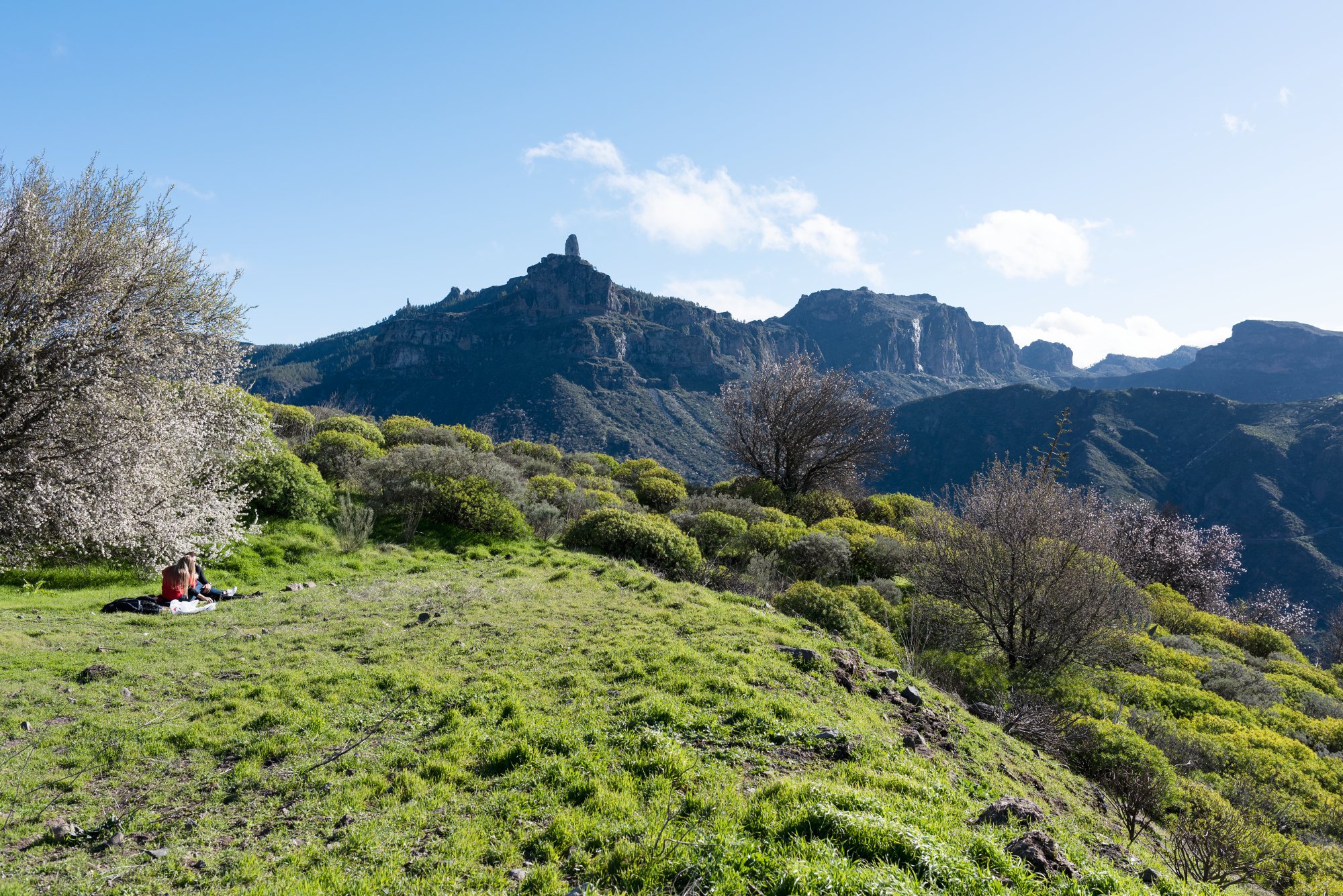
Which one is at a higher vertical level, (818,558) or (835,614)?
(835,614)

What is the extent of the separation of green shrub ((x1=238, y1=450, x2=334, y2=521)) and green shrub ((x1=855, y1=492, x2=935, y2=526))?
70.6ft

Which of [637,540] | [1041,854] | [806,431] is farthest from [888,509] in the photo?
[1041,854]

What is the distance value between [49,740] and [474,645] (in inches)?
176

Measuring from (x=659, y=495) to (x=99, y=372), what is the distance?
1916cm

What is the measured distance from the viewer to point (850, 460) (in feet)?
97.9

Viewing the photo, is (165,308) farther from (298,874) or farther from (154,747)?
Result: (298,874)

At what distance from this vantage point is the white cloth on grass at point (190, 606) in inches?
424

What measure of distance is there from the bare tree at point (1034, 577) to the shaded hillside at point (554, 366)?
64.9m

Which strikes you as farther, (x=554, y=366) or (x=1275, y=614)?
(x=554, y=366)

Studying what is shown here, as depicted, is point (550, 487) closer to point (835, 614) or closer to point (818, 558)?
point (818, 558)

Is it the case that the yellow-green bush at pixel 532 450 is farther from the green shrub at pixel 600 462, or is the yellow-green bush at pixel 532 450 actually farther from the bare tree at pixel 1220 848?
the bare tree at pixel 1220 848

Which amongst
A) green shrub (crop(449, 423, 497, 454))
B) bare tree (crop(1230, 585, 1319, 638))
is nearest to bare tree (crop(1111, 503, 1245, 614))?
bare tree (crop(1230, 585, 1319, 638))

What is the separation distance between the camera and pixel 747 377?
471 ft

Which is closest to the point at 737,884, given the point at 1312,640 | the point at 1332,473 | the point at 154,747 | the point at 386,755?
the point at 386,755
